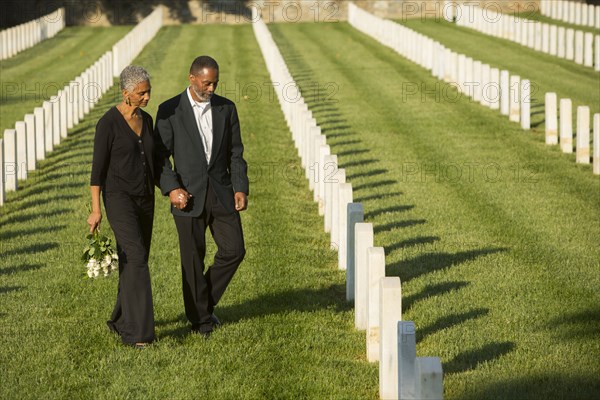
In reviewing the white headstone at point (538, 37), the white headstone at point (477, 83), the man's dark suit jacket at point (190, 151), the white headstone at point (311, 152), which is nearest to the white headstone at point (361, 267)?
the man's dark suit jacket at point (190, 151)

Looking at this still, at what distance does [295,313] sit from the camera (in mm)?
10492

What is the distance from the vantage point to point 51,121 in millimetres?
21297

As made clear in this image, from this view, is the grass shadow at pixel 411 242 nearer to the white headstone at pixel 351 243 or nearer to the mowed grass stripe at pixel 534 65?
the white headstone at pixel 351 243

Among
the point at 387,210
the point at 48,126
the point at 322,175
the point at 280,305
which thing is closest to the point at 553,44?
the point at 48,126

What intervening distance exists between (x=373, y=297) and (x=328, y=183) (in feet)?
15.8

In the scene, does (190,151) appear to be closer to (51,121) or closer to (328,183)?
(328,183)

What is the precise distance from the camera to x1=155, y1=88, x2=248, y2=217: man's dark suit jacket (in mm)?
9367

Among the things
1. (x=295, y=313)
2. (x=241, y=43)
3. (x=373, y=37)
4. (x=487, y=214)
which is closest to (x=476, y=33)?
(x=373, y=37)

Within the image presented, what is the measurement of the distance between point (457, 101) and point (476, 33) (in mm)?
18716

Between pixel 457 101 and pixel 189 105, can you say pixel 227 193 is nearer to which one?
pixel 189 105

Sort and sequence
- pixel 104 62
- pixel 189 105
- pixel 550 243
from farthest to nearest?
pixel 104 62
pixel 550 243
pixel 189 105

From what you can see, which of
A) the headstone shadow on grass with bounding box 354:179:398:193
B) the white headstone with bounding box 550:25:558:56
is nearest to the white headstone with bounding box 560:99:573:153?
the headstone shadow on grass with bounding box 354:179:398:193

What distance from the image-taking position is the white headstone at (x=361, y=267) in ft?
31.6

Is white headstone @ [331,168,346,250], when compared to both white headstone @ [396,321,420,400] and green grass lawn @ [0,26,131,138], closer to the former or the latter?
white headstone @ [396,321,420,400]
